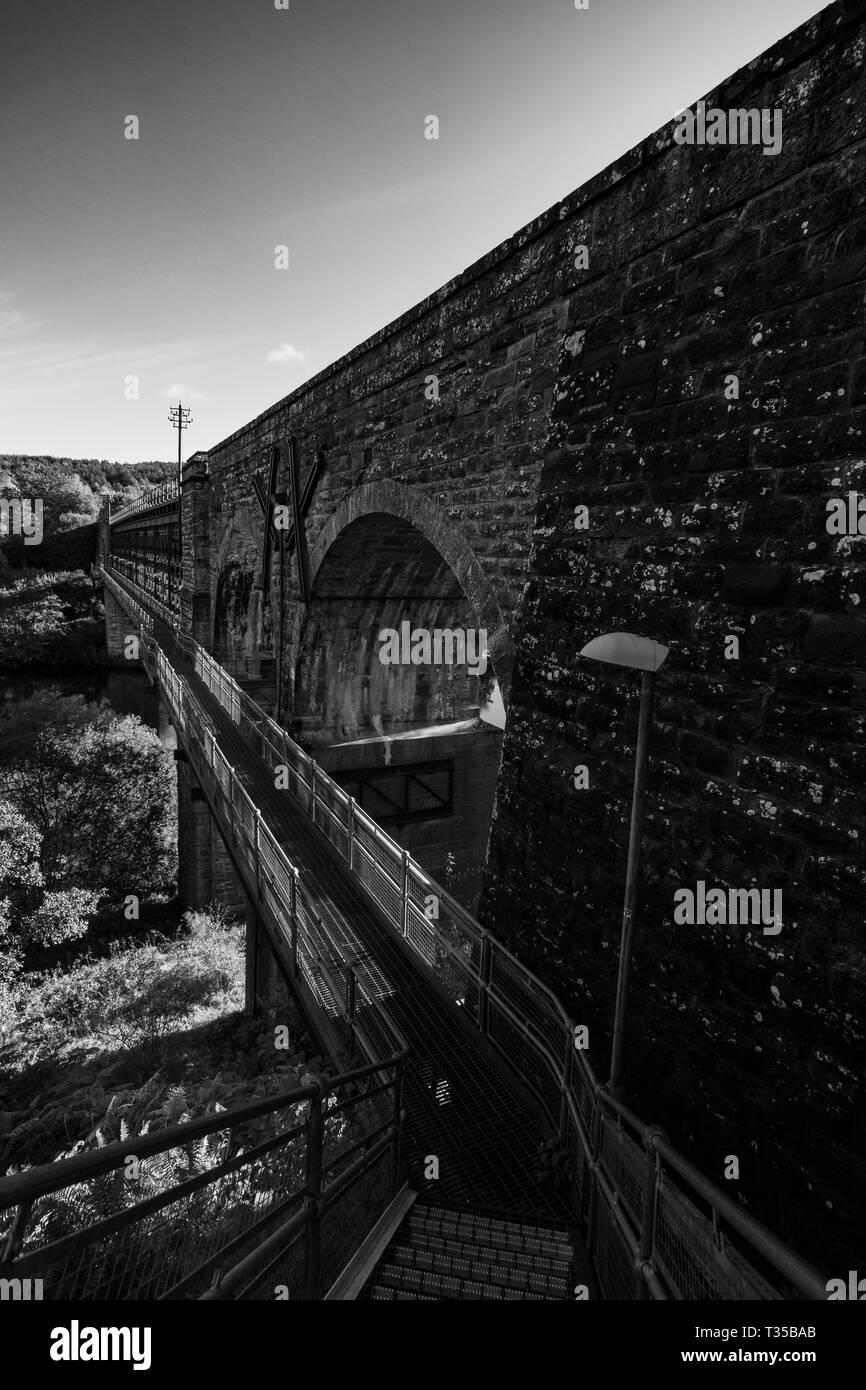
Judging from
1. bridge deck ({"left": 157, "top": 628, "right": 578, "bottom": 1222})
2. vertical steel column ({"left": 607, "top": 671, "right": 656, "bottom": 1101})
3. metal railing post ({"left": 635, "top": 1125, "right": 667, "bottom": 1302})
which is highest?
vertical steel column ({"left": 607, "top": 671, "right": 656, "bottom": 1101})

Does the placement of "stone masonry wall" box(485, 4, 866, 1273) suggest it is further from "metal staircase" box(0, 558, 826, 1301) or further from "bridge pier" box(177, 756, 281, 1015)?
"bridge pier" box(177, 756, 281, 1015)

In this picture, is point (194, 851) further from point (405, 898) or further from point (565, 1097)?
point (565, 1097)

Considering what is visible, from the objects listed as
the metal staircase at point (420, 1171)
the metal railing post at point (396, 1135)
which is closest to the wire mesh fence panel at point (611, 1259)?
the metal staircase at point (420, 1171)

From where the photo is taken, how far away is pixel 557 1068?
12.7ft

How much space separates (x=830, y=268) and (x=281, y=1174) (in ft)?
15.1

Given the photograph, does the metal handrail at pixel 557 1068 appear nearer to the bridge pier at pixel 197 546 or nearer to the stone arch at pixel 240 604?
the stone arch at pixel 240 604

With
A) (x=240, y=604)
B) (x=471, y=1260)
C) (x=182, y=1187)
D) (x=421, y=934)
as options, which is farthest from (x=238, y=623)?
(x=182, y=1187)

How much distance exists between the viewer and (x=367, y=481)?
319 inches

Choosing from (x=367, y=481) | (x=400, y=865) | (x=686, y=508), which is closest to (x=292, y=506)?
(x=367, y=481)

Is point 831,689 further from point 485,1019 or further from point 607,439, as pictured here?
point 485,1019

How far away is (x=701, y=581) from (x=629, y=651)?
3.32 feet

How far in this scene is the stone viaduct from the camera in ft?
10.3

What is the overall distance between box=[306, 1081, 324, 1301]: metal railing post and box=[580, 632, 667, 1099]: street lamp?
154cm

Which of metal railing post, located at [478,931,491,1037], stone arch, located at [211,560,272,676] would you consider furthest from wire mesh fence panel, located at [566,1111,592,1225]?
stone arch, located at [211,560,272,676]
